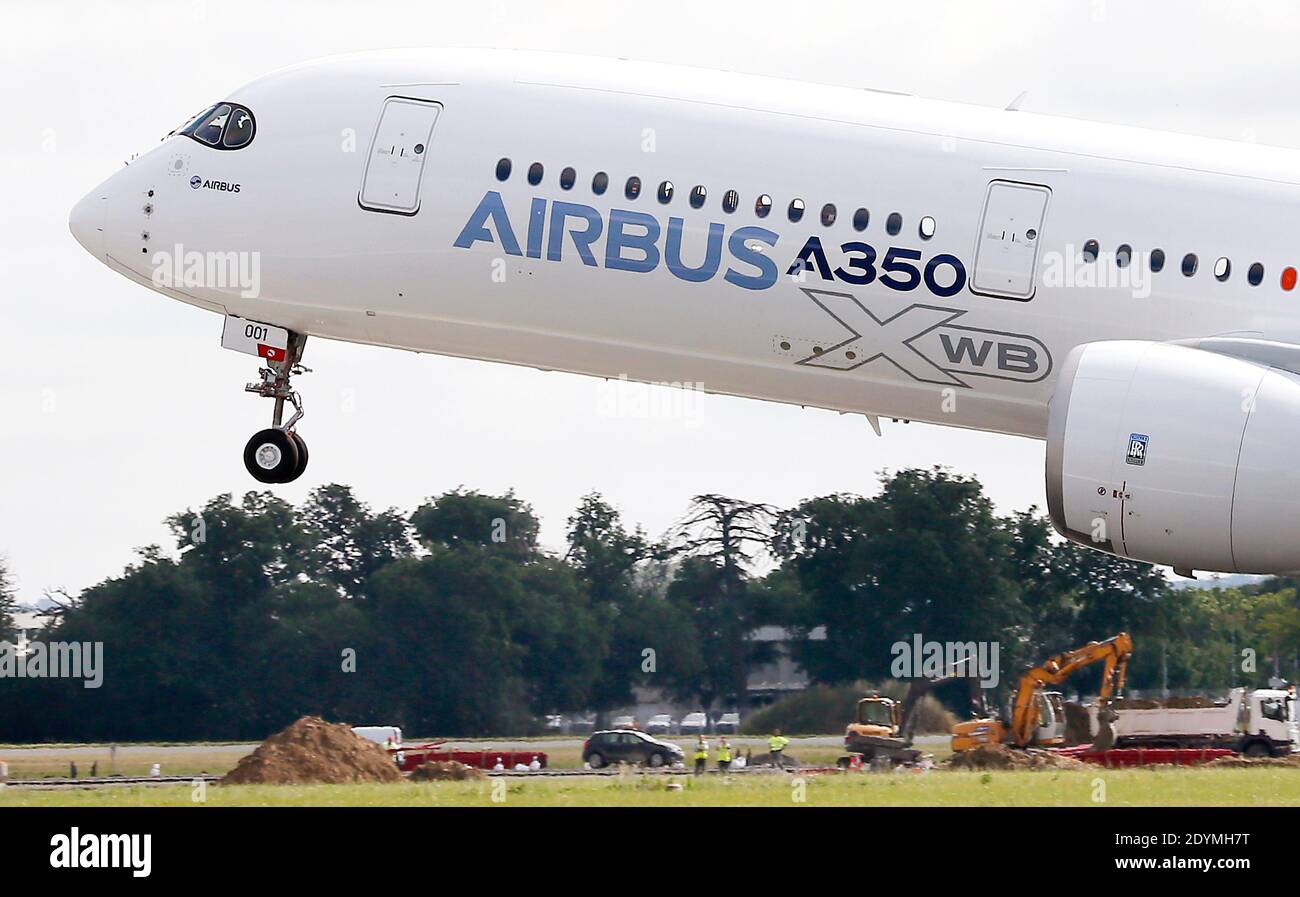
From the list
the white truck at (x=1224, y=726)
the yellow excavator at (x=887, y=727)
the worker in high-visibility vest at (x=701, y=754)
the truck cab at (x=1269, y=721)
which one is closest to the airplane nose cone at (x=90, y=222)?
the worker in high-visibility vest at (x=701, y=754)

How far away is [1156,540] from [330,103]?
9.44 m

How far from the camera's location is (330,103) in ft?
65.3


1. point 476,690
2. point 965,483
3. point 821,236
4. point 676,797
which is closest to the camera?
point 676,797

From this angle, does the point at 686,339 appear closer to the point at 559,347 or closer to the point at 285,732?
the point at 559,347

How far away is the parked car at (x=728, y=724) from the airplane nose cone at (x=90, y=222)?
39.4 ft

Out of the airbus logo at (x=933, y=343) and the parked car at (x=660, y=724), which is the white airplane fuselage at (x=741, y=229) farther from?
the parked car at (x=660, y=724)

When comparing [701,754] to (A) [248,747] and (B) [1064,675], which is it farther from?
(B) [1064,675]

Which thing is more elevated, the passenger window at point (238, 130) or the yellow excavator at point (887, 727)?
the passenger window at point (238, 130)

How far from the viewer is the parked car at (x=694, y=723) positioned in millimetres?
29297

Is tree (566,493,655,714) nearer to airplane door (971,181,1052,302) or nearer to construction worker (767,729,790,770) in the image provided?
construction worker (767,729,790,770)

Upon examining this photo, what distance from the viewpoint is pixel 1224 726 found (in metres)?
31.2

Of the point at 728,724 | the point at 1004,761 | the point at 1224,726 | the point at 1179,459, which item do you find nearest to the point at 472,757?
the point at 728,724

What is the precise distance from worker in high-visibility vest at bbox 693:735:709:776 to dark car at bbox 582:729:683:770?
0.36 metres
